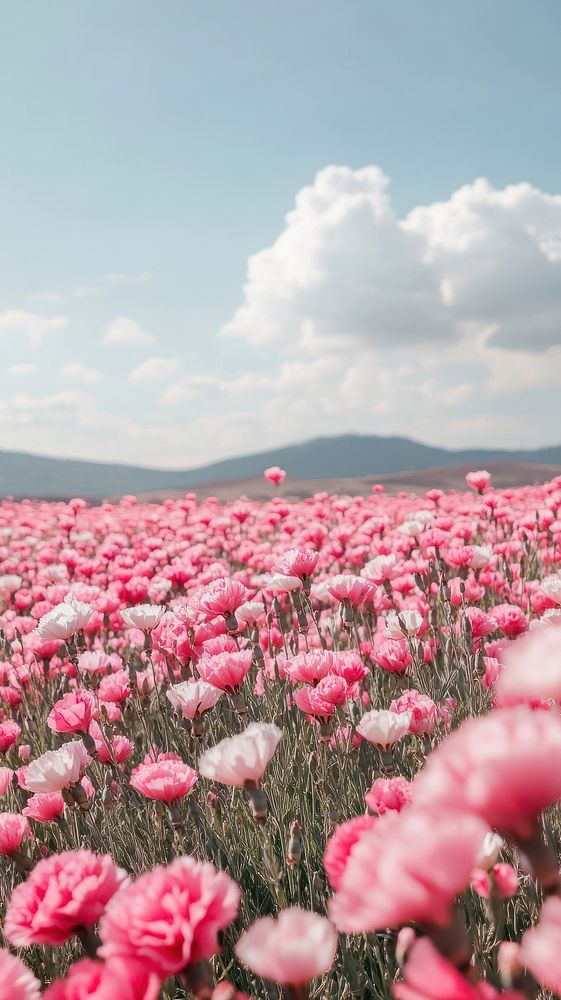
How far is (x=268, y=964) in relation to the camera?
2.81 ft

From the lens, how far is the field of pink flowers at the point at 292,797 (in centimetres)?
70

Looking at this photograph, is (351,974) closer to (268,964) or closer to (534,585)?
(268,964)

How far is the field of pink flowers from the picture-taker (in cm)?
70

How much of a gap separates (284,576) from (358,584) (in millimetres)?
398

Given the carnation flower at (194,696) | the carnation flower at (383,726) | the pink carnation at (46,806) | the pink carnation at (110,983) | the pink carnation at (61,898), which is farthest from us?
the carnation flower at (194,696)

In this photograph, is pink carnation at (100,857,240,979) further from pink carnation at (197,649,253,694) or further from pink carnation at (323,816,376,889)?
pink carnation at (197,649,253,694)

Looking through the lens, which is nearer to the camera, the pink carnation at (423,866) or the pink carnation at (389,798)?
the pink carnation at (423,866)

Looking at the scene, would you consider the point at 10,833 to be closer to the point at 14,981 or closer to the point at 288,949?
the point at 14,981

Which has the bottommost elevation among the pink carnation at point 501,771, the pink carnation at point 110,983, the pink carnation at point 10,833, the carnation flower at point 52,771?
the pink carnation at point 10,833

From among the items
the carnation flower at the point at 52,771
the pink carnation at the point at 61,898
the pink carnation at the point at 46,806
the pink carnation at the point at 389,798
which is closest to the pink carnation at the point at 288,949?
the pink carnation at the point at 61,898

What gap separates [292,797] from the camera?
2908mm

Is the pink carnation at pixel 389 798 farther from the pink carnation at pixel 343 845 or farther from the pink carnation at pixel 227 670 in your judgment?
the pink carnation at pixel 227 670

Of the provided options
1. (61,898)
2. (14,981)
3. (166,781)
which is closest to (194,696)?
(166,781)

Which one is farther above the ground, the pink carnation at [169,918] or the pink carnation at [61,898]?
the pink carnation at [169,918]
